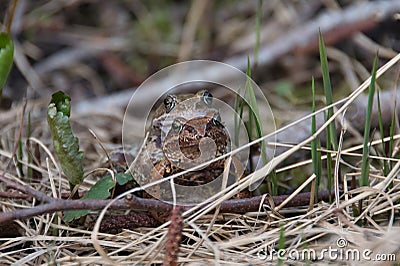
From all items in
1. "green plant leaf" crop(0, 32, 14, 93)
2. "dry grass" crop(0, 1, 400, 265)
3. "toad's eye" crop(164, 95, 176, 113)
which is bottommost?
"dry grass" crop(0, 1, 400, 265)

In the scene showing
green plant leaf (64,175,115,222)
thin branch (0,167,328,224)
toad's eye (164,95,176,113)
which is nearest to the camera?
thin branch (0,167,328,224)

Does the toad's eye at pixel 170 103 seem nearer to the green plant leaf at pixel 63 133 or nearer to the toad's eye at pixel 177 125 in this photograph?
the toad's eye at pixel 177 125

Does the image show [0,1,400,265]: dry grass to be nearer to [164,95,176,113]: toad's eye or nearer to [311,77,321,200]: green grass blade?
[311,77,321,200]: green grass blade

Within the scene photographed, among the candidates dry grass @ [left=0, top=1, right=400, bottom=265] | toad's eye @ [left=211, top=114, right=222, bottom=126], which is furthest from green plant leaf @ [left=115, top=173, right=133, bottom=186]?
toad's eye @ [left=211, top=114, right=222, bottom=126]

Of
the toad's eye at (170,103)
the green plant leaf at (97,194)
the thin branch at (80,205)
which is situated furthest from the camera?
the toad's eye at (170,103)

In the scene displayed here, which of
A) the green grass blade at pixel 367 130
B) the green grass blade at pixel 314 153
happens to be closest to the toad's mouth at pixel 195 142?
the green grass blade at pixel 314 153

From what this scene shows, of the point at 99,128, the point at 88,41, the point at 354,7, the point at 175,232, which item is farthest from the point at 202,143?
the point at 88,41

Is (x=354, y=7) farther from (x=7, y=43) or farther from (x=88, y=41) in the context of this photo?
(x=7, y=43)
